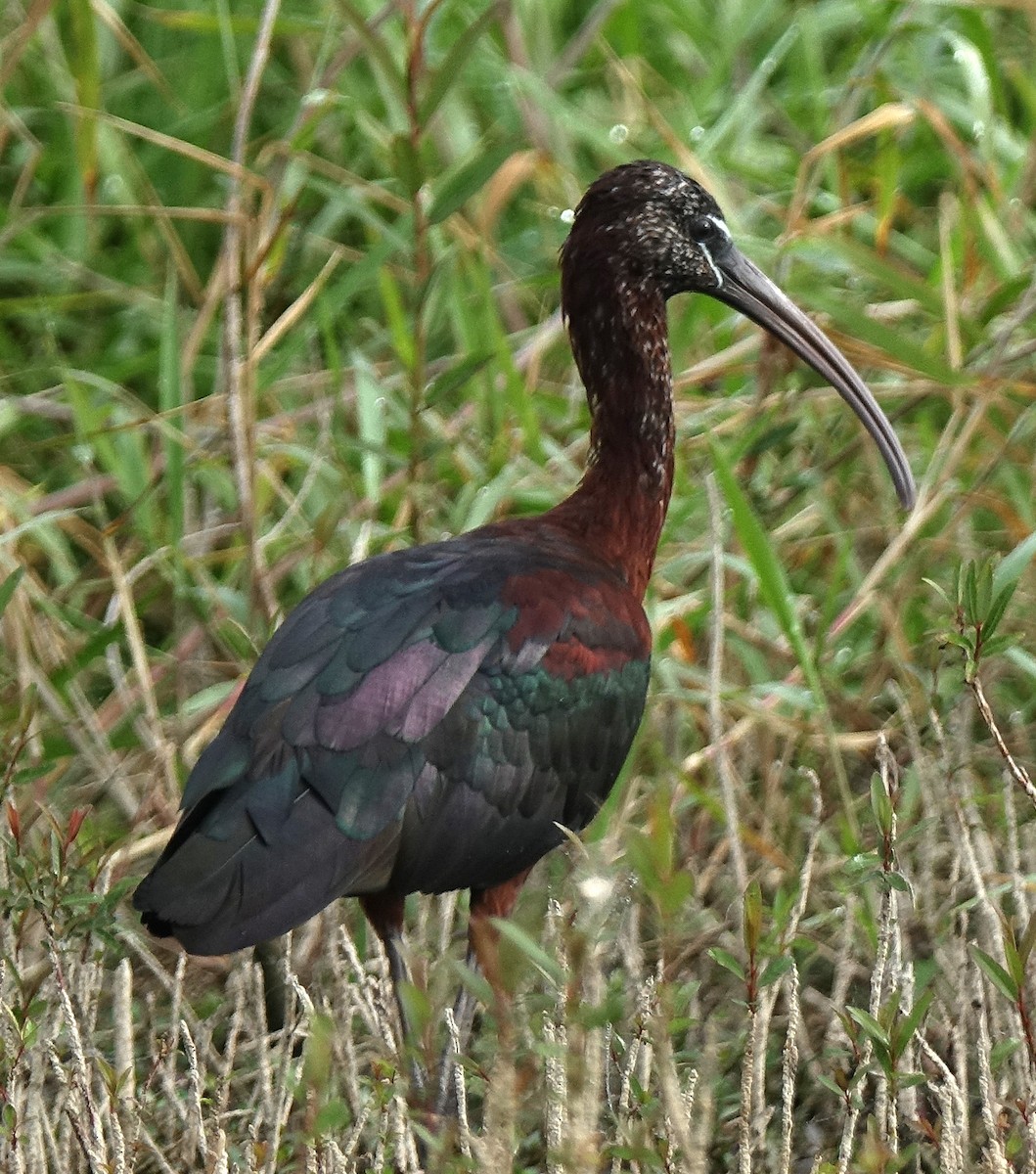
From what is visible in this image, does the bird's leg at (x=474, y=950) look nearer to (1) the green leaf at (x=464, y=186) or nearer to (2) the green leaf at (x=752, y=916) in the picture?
(2) the green leaf at (x=752, y=916)

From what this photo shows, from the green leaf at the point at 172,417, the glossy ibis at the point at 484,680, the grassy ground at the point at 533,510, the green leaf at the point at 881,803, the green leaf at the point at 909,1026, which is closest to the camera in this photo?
the green leaf at the point at 909,1026

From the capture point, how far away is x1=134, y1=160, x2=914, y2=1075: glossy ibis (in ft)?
9.13

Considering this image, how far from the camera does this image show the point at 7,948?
284 cm

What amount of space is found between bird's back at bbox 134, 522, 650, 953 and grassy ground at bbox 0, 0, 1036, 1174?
17 cm

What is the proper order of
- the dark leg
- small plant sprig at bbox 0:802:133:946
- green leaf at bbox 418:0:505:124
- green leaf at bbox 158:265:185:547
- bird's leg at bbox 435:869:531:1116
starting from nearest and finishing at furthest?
small plant sprig at bbox 0:802:133:946 < bird's leg at bbox 435:869:531:1116 < green leaf at bbox 418:0:505:124 < the dark leg < green leaf at bbox 158:265:185:547

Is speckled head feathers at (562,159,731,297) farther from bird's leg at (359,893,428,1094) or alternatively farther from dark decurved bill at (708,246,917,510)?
bird's leg at (359,893,428,1094)

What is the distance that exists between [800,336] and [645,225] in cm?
38

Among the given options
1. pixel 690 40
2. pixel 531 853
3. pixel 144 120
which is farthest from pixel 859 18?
pixel 531 853

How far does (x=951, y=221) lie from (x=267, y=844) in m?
2.34

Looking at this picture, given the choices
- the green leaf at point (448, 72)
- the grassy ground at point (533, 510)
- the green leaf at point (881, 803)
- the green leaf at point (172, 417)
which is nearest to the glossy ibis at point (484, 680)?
the grassy ground at point (533, 510)

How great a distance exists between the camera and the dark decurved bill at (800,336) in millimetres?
A: 3547

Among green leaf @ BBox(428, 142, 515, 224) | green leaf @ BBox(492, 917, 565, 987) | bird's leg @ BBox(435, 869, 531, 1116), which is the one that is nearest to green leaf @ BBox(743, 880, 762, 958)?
green leaf @ BBox(492, 917, 565, 987)

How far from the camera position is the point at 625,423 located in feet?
11.3

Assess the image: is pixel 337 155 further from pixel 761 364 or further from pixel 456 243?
pixel 761 364
